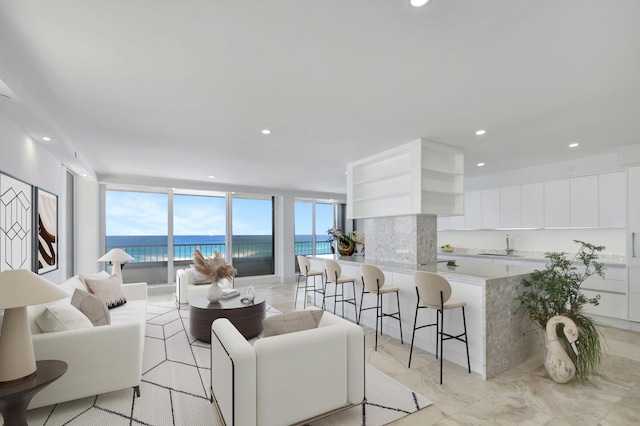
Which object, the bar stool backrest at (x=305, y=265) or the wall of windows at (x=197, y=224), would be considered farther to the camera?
the wall of windows at (x=197, y=224)

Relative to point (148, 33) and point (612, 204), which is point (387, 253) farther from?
point (148, 33)

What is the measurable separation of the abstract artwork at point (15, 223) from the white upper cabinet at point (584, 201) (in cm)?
736

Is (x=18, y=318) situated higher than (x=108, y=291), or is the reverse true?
(x=18, y=318)

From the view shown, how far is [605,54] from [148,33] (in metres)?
2.91

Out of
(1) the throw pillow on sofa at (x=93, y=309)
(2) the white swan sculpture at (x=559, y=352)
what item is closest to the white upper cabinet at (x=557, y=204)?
(2) the white swan sculpture at (x=559, y=352)

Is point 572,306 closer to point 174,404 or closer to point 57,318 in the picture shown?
point 174,404

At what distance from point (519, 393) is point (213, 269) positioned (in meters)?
3.41

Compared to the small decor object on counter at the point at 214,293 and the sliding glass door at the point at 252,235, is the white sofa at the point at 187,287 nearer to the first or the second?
the small decor object on counter at the point at 214,293

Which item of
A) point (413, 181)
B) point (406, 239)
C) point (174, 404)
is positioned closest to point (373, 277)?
point (406, 239)

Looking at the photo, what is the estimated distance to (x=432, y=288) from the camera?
293 cm

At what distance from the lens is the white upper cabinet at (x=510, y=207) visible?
19.2ft

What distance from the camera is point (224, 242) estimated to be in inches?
307

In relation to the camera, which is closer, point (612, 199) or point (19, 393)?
point (19, 393)

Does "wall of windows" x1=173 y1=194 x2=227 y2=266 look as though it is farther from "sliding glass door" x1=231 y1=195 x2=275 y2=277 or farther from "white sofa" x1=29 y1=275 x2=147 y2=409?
"white sofa" x1=29 y1=275 x2=147 y2=409
